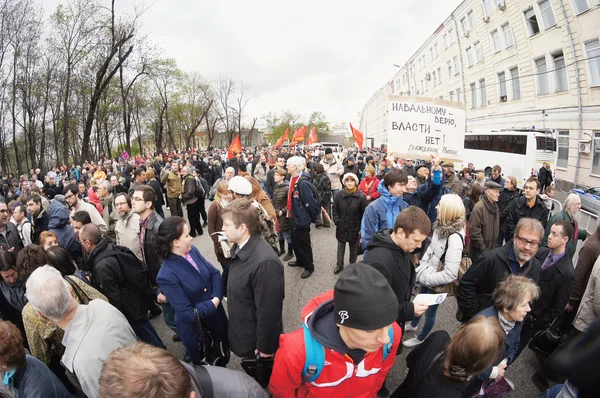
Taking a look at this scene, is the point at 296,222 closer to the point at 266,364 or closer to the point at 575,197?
the point at 266,364

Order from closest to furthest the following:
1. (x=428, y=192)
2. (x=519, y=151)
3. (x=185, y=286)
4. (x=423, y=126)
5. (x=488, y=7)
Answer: (x=185, y=286) < (x=423, y=126) < (x=428, y=192) < (x=519, y=151) < (x=488, y=7)

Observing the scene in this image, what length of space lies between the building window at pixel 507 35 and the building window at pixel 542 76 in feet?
10.3

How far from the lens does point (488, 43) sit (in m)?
23.9

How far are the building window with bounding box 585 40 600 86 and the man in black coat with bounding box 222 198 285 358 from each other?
21168 millimetres

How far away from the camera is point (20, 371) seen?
75.5 inches

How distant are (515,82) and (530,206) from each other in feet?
72.6

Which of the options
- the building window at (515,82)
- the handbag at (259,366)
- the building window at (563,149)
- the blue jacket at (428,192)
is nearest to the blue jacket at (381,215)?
the blue jacket at (428,192)

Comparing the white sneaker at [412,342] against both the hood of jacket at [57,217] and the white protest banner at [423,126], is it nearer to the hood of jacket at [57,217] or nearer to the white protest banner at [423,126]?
the white protest banner at [423,126]

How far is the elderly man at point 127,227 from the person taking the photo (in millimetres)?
3971

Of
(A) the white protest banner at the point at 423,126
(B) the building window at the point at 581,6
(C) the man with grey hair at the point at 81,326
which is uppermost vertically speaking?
(B) the building window at the point at 581,6

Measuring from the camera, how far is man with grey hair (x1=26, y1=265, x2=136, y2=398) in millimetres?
1739

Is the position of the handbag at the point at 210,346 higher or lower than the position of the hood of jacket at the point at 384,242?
lower

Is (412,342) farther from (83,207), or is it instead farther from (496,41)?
(496,41)

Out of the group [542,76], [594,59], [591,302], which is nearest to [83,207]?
[591,302]
